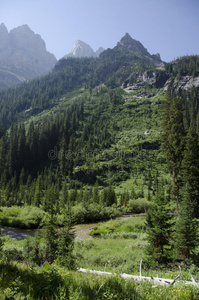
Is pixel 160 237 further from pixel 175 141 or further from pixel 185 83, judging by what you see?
pixel 185 83

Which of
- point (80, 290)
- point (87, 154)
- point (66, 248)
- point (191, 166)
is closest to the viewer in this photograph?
point (80, 290)

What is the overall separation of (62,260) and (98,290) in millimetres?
7949

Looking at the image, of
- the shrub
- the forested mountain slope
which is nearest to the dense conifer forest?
the shrub

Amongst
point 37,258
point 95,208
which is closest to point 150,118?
point 95,208

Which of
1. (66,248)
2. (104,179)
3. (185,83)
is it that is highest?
(185,83)

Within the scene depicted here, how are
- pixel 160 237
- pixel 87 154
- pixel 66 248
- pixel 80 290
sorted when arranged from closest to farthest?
pixel 80 290 < pixel 66 248 < pixel 160 237 < pixel 87 154

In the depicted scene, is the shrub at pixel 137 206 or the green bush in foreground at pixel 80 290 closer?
the green bush in foreground at pixel 80 290

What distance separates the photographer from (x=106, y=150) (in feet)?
372

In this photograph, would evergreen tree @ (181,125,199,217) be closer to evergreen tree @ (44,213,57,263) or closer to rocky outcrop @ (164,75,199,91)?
evergreen tree @ (44,213,57,263)

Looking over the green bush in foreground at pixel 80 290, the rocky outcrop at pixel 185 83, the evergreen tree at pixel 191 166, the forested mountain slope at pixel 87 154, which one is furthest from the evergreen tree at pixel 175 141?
the rocky outcrop at pixel 185 83

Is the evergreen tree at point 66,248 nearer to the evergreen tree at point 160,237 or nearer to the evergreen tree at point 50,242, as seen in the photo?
the evergreen tree at point 50,242

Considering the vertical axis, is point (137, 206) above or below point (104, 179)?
below

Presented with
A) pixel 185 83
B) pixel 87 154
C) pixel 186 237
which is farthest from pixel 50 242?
pixel 185 83

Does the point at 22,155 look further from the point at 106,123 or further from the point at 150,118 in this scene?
the point at 150,118
